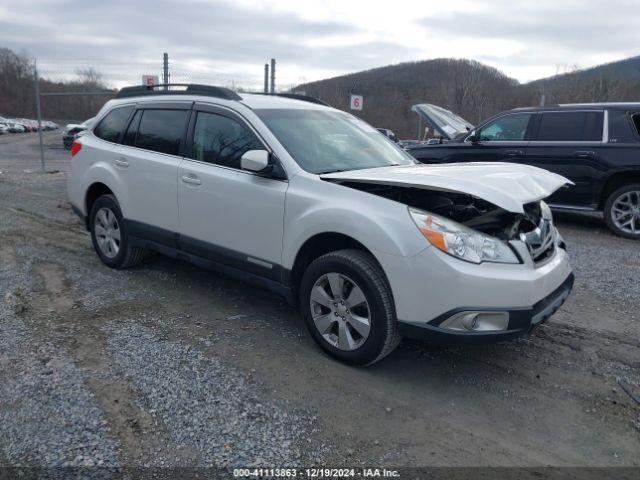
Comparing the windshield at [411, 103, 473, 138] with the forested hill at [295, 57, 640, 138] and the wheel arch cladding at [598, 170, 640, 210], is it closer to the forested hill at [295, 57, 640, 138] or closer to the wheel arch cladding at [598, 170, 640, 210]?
the wheel arch cladding at [598, 170, 640, 210]

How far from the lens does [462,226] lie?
3215mm

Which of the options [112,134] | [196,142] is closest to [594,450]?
[196,142]

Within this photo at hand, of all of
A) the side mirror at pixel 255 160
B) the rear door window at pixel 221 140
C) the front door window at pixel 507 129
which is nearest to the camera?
the side mirror at pixel 255 160

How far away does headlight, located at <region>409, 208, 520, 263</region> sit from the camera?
3096 millimetres

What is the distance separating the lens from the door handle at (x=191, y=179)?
14.4ft

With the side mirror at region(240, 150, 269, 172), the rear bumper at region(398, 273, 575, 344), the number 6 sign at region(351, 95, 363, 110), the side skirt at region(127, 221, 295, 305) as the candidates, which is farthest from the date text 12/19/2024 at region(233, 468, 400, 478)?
the number 6 sign at region(351, 95, 363, 110)

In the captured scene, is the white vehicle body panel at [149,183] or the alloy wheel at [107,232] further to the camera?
the alloy wheel at [107,232]

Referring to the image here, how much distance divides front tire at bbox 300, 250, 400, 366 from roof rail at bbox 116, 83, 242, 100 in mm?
1798

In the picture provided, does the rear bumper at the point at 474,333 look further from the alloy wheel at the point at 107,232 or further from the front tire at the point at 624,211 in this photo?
the front tire at the point at 624,211

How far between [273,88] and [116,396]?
1129cm

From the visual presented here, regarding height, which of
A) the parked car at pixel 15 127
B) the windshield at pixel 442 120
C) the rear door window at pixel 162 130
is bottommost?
the parked car at pixel 15 127

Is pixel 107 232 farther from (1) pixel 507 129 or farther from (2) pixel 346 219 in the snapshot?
(1) pixel 507 129

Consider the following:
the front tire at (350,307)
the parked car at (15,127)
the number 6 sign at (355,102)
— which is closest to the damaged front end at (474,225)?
the front tire at (350,307)

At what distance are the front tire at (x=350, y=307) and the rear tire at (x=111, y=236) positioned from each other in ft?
8.00
